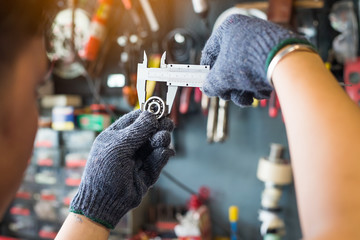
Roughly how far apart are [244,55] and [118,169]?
25 cm

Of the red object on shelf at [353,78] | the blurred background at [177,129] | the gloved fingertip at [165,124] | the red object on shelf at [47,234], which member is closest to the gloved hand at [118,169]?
the gloved fingertip at [165,124]

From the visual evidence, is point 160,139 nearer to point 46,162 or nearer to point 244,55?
point 244,55

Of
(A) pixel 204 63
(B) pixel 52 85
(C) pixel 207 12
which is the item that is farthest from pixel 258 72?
(B) pixel 52 85

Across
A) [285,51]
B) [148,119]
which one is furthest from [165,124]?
[285,51]

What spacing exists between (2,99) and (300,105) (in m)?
0.29

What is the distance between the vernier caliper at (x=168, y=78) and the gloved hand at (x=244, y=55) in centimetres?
4

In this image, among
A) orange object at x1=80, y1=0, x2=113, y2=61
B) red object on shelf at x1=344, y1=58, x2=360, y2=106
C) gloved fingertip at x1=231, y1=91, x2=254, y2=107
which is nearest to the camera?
gloved fingertip at x1=231, y1=91, x2=254, y2=107

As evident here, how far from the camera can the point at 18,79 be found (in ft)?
1.04

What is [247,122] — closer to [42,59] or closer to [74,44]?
[74,44]

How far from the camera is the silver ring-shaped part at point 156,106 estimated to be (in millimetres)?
517

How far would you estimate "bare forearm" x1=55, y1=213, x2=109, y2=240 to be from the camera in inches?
18.3

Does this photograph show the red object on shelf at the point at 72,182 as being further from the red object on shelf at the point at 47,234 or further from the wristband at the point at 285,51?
the wristband at the point at 285,51

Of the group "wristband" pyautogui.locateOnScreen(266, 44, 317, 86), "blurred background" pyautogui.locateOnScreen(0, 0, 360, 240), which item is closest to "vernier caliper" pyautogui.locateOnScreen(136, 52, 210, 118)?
"wristband" pyautogui.locateOnScreen(266, 44, 317, 86)

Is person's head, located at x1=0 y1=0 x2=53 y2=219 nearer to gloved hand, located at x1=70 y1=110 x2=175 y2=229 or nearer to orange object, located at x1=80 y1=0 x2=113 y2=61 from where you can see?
gloved hand, located at x1=70 y1=110 x2=175 y2=229
